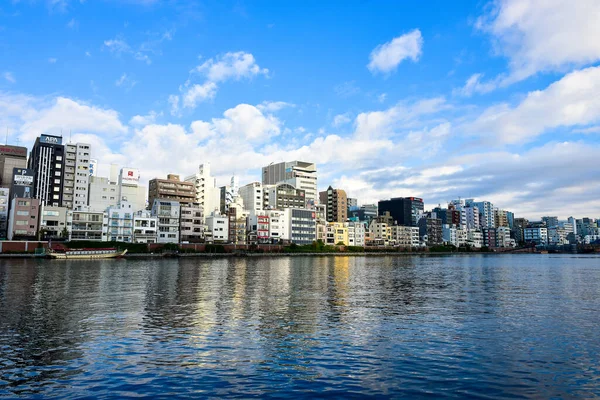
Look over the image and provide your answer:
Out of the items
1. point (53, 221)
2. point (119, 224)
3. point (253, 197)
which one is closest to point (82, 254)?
point (53, 221)

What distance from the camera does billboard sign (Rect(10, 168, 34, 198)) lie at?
129488 mm

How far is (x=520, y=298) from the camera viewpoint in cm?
4362

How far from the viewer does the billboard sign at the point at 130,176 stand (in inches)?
6191

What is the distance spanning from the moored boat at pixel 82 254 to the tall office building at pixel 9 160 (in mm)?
81012

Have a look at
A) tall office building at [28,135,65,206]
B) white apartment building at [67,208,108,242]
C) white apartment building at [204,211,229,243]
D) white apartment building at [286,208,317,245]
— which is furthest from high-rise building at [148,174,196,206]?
white apartment building at [286,208,317,245]

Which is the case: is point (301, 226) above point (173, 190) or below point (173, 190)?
below

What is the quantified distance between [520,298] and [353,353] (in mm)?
28769

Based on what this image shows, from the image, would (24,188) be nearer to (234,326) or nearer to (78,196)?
(78,196)

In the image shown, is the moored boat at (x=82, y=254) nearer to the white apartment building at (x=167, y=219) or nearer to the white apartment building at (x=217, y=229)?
the white apartment building at (x=167, y=219)

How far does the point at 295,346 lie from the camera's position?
2317 centimetres

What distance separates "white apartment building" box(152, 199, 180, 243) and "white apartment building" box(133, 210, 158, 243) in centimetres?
233

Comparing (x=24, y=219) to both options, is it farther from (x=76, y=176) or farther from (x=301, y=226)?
(x=301, y=226)

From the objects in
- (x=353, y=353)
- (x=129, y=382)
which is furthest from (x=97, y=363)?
(x=353, y=353)

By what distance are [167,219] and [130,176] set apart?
885 inches
